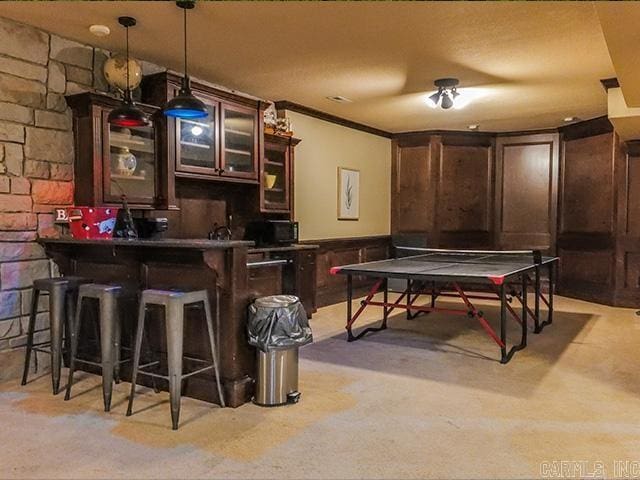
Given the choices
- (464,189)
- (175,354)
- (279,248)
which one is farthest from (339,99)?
(175,354)

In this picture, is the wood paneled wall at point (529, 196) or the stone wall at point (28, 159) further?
the wood paneled wall at point (529, 196)

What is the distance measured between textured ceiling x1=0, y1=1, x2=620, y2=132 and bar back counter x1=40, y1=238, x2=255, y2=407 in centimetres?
153

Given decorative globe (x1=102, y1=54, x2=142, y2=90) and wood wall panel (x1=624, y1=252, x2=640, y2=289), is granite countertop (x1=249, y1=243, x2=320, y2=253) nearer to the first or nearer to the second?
decorative globe (x1=102, y1=54, x2=142, y2=90)

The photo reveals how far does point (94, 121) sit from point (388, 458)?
3061 mm

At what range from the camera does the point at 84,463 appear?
235cm

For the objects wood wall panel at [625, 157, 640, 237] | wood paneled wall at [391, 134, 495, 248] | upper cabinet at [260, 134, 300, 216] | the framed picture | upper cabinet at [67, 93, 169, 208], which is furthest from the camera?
wood paneled wall at [391, 134, 495, 248]

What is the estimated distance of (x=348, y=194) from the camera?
23.3 feet

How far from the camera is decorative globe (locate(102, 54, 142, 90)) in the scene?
12.7ft

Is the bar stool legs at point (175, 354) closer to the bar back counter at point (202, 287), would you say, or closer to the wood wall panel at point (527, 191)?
the bar back counter at point (202, 287)

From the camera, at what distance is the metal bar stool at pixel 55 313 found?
3.34 m

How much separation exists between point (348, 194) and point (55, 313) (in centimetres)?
446

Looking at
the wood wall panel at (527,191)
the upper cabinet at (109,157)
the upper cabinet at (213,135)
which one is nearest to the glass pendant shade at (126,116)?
the upper cabinet at (109,157)

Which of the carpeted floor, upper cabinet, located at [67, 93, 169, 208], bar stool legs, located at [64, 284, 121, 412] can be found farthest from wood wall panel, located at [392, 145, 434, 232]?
bar stool legs, located at [64, 284, 121, 412]

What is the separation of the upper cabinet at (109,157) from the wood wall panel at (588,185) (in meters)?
5.63
